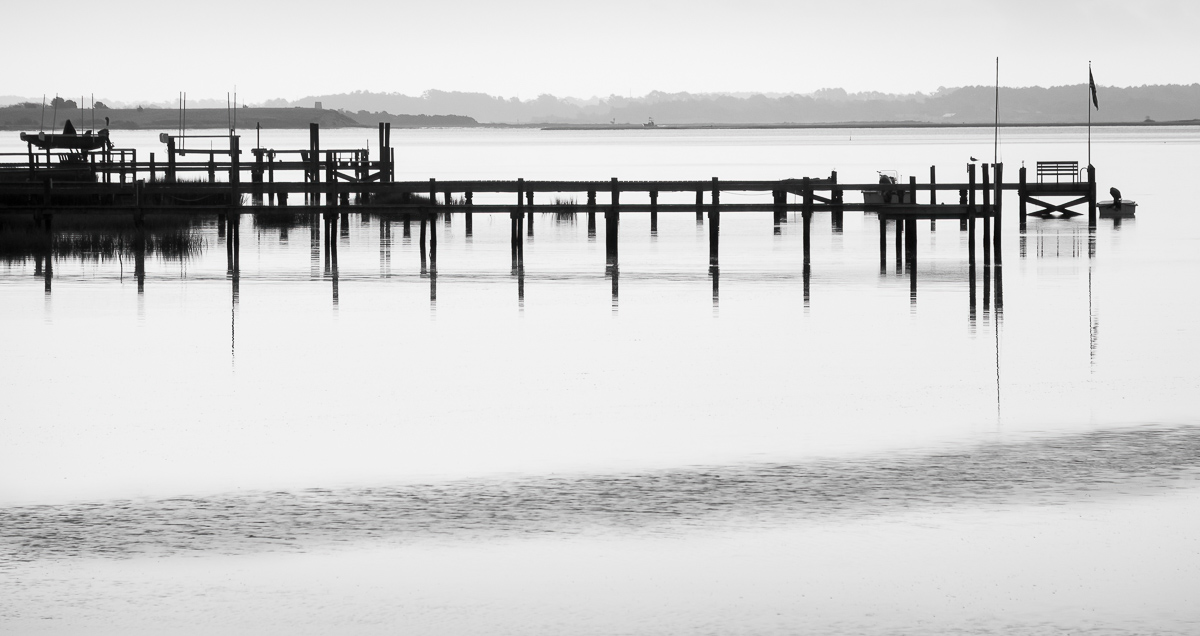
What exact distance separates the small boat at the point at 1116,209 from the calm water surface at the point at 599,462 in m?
29.5

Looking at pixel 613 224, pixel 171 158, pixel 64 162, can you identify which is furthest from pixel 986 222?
pixel 64 162

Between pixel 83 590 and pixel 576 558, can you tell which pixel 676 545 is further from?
pixel 83 590

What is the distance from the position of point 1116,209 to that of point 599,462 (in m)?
49.2

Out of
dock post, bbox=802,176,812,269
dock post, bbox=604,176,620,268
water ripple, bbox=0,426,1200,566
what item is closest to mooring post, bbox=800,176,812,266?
dock post, bbox=802,176,812,269

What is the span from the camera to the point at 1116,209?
2328 inches

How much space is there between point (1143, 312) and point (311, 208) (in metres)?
19.3

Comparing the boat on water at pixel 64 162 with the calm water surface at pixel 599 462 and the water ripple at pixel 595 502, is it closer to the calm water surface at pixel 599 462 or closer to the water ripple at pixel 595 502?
the calm water surface at pixel 599 462

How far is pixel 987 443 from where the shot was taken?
15.0 m

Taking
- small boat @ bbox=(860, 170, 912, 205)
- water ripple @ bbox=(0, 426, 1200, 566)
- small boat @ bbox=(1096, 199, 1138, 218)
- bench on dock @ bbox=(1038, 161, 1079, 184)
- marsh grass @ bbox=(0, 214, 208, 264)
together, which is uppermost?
bench on dock @ bbox=(1038, 161, 1079, 184)

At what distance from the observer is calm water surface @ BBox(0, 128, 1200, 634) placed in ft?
33.0

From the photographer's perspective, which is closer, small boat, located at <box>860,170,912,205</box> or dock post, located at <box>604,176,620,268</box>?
dock post, located at <box>604,176,620,268</box>

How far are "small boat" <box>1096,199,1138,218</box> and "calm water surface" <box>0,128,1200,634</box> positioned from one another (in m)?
29.5

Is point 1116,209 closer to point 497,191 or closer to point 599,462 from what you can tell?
point 497,191

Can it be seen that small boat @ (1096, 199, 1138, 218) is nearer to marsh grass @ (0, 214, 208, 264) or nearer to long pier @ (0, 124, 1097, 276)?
long pier @ (0, 124, 1097, 276)
